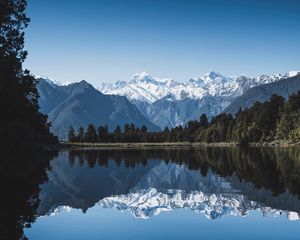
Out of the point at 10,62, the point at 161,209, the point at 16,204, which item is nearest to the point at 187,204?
the point at 161,209

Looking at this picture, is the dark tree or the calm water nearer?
the calm water

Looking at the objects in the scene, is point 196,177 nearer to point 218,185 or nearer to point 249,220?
point 218,185

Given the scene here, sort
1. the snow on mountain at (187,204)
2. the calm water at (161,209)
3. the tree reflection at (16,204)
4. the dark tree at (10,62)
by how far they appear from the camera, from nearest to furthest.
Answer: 1. the tree reflection at (16,204)
2. the calm water at (161,209)
3. the snow on mountain at (187,204)
4. the dark tree at (10,62)

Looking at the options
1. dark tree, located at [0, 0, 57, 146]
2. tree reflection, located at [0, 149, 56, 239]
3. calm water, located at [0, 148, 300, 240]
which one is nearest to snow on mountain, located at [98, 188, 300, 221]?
calm water, located at [0, 148, 300, 240]

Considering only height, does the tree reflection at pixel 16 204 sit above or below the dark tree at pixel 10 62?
below

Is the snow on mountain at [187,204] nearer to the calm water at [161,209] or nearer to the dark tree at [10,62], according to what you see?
the calm water at [161,209]

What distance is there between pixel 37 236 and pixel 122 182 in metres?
31.1

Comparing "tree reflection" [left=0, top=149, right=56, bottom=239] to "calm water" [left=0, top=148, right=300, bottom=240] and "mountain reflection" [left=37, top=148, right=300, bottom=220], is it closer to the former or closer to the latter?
"calm water" [left=0, top=148, right=300, bottom=240]

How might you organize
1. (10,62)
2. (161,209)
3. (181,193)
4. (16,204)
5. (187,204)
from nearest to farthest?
(16,204) < (161,209) < (187,204) < (181,193) < (10,62)

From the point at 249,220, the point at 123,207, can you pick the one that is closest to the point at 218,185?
the point at 123,207

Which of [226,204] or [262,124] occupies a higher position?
[262,124]

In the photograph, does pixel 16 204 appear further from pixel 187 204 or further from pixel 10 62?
pixel 10 62

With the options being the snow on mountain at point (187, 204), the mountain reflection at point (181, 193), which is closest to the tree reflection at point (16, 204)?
the mountain reflection at point (181, 193)

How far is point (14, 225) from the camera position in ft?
83.5
